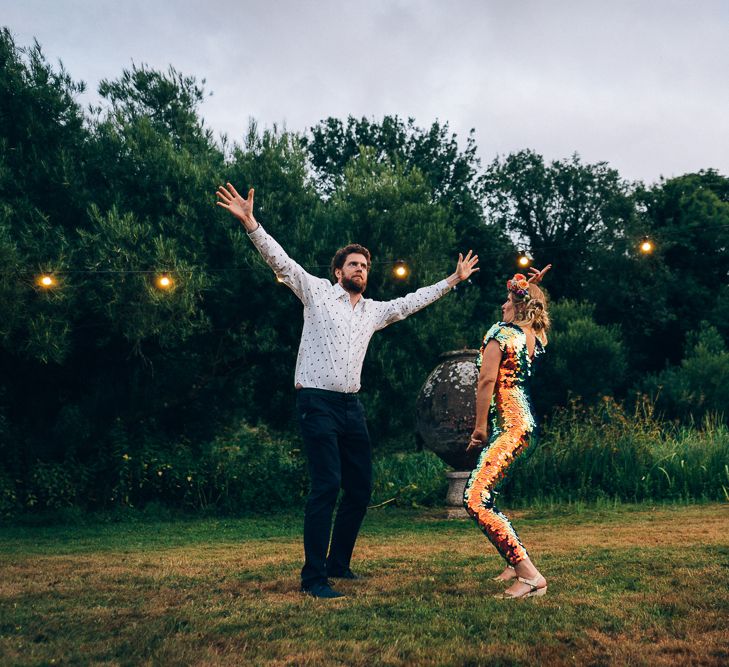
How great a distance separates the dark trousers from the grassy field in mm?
262

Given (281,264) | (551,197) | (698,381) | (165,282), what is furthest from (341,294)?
(551,197)

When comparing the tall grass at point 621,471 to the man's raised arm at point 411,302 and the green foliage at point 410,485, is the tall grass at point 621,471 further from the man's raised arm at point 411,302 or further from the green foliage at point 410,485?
the man's raised arm at point 411,302

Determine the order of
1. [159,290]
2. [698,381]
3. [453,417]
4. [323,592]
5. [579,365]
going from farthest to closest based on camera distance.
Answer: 1. [579,365]
2. [698,381]
3. [159,290]
4. [453,417]
5. [323,592]

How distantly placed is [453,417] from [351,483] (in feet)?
17.1

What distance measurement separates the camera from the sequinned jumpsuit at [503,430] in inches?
173

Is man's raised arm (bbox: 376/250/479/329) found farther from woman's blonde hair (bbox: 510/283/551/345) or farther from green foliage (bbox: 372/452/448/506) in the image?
green foliage (bbox: 372/452/448/506)

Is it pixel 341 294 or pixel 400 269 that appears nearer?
pixel 341 294

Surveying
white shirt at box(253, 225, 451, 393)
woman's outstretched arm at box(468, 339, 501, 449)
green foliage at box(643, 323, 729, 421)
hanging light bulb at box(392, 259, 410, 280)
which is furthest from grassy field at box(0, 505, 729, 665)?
green foliage at box(643, 323, 729, 421)

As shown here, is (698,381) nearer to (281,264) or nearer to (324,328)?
(324,328)

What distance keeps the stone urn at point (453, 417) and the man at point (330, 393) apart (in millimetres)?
5027

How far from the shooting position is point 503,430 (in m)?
4.54

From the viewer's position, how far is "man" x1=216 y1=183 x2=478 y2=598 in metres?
4.60

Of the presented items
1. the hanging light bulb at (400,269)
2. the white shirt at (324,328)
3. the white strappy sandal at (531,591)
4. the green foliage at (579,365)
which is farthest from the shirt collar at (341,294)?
the green foliage at (579,365)

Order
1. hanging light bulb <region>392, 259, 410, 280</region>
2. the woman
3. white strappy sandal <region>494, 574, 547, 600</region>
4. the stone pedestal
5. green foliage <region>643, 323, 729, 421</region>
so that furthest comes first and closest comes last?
1. green foliage <region>643, 323, 729, 421</region>
2. hanging light bulb <region>392, 259, 410, 280</region>
3. the stone pedestal
4. the woman
5. white strappy sandal <region>494, 574, 547, 600</region>
